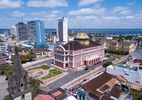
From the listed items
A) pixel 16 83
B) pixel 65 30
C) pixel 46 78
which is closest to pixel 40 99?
pixel 16 83

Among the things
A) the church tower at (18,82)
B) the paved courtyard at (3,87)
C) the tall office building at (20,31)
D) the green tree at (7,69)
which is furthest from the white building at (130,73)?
the tall office building at (20,31)

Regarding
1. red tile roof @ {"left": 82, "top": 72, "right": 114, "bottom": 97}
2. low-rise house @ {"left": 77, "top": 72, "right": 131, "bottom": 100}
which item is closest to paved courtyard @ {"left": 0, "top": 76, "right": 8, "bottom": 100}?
low-rise house @ {"left": 77, "top": 72, "right": 131, "bottom": 100}

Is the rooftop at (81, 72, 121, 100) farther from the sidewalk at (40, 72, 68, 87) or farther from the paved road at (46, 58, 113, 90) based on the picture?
the sidewalk at (40, 72, 68, 87)

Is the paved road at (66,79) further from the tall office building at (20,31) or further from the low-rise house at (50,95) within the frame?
the tall office building at (20,31)

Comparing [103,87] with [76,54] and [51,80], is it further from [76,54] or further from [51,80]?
[76,54]

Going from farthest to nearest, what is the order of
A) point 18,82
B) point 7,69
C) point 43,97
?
point 7,69
point 43,97
point 18,82

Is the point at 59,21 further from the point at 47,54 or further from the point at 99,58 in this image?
the point at 99,58

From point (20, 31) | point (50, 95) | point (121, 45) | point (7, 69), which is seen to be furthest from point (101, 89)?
point (20, 31)
